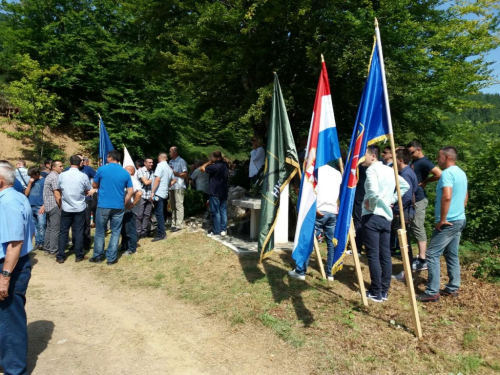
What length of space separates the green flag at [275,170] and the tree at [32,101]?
55.4 ft

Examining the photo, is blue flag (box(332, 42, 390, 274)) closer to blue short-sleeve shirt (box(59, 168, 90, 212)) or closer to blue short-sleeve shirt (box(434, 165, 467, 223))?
blue short-sleeve shirt (box(434, 165, 467, 223))

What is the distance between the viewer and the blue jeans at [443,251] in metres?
4.87

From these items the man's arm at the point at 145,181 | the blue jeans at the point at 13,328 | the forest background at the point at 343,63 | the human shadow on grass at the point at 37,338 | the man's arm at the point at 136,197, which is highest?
the forest background at the point at 343,63

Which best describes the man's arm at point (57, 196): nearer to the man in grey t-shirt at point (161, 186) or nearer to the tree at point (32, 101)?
the man in grey t-shirt at point (161, 186)

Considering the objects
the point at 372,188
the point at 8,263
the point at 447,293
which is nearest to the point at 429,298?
the point at 447,293

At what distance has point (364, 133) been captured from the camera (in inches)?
176

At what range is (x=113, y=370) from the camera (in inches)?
151

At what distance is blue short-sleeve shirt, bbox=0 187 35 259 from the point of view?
11.1ft

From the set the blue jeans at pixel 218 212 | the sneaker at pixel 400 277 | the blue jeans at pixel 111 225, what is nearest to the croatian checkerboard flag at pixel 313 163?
the sneaker at pixel 400 277

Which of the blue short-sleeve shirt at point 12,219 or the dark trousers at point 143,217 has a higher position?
the blue short-sleeve shirt at point 12,219

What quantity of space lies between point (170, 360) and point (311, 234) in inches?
88.4

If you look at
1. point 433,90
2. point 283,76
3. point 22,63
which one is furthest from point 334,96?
point 22,63

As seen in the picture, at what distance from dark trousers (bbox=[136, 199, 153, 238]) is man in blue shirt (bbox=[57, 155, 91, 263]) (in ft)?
4.98

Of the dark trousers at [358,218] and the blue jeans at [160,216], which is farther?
the blue jeans at [160,216]
